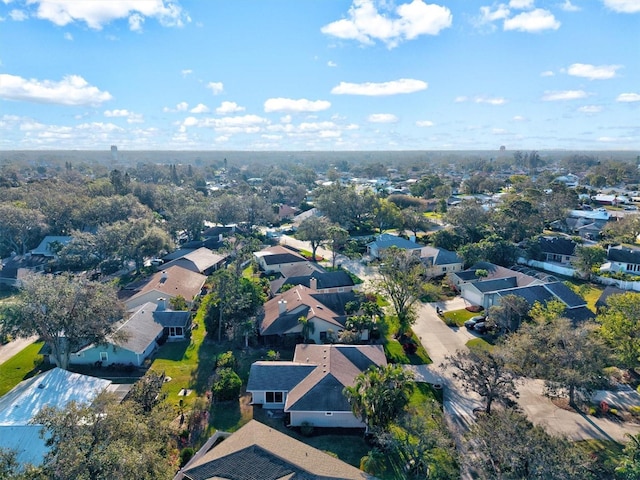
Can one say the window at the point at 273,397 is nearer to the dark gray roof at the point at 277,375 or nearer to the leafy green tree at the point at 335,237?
the dark gray roof at the point at 277,375

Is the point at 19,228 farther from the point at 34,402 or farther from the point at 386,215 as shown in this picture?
the point at 386,215

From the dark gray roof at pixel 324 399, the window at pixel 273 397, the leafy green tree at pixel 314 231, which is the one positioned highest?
the leafy green tree at pixel 314 231

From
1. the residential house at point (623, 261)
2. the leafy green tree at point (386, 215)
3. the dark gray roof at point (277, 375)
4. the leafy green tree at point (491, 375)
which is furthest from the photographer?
the leafy green tree at point (386, 215)

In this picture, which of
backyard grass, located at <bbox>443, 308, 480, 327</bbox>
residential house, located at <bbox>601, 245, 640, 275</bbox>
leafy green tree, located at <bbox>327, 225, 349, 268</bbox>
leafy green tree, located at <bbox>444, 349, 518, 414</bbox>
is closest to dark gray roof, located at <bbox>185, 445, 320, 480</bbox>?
leafy green tree, located at <bbox>444, 349, 518, 414</bbox>

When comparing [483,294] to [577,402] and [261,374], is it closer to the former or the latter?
[577,402]

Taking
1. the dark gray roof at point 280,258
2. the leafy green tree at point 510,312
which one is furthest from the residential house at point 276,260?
the leafy green tree at point 510,312

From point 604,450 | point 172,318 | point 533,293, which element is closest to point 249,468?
point 604,450

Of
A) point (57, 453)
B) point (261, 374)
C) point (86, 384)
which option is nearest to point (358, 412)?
point (261, 374)
